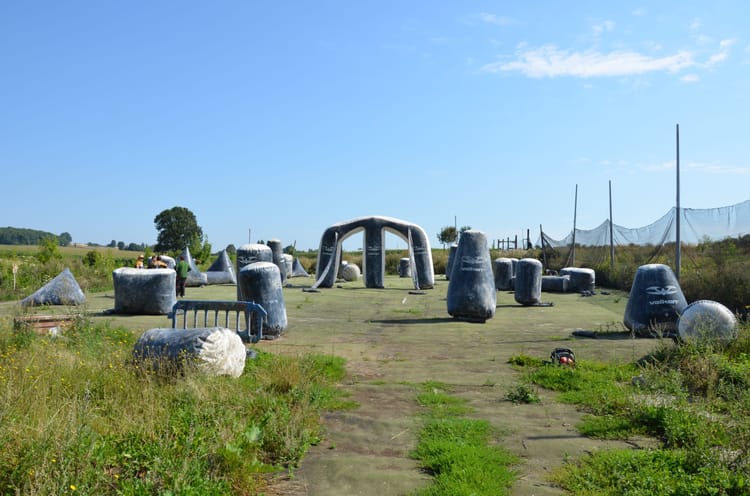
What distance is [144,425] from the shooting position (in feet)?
16.2

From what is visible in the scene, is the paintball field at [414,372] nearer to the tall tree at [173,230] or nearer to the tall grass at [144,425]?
the tall grass at [144,425]

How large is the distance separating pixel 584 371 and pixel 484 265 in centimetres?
678

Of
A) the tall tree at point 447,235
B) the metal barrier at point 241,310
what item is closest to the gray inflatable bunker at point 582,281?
the metal barrier at point 241,310

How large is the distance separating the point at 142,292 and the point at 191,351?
9.87 m

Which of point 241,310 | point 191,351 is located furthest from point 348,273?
point 191,351

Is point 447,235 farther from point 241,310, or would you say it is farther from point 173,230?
point 241,310

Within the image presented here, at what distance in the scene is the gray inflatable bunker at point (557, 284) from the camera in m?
25.9

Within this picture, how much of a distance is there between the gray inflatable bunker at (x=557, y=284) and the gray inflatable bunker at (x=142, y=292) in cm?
1594

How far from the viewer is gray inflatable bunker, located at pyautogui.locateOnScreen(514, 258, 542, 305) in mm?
19750

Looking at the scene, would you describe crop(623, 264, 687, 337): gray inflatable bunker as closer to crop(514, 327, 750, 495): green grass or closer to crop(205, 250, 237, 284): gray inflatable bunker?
crop(514, 327, 750, 495): green grass

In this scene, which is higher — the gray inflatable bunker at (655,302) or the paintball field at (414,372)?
the gray inflatable bunker at (655,302)

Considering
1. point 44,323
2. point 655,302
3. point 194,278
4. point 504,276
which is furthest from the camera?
point 194,278

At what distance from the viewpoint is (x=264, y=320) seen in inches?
474

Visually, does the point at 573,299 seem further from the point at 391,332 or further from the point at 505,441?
the point at 505,441
